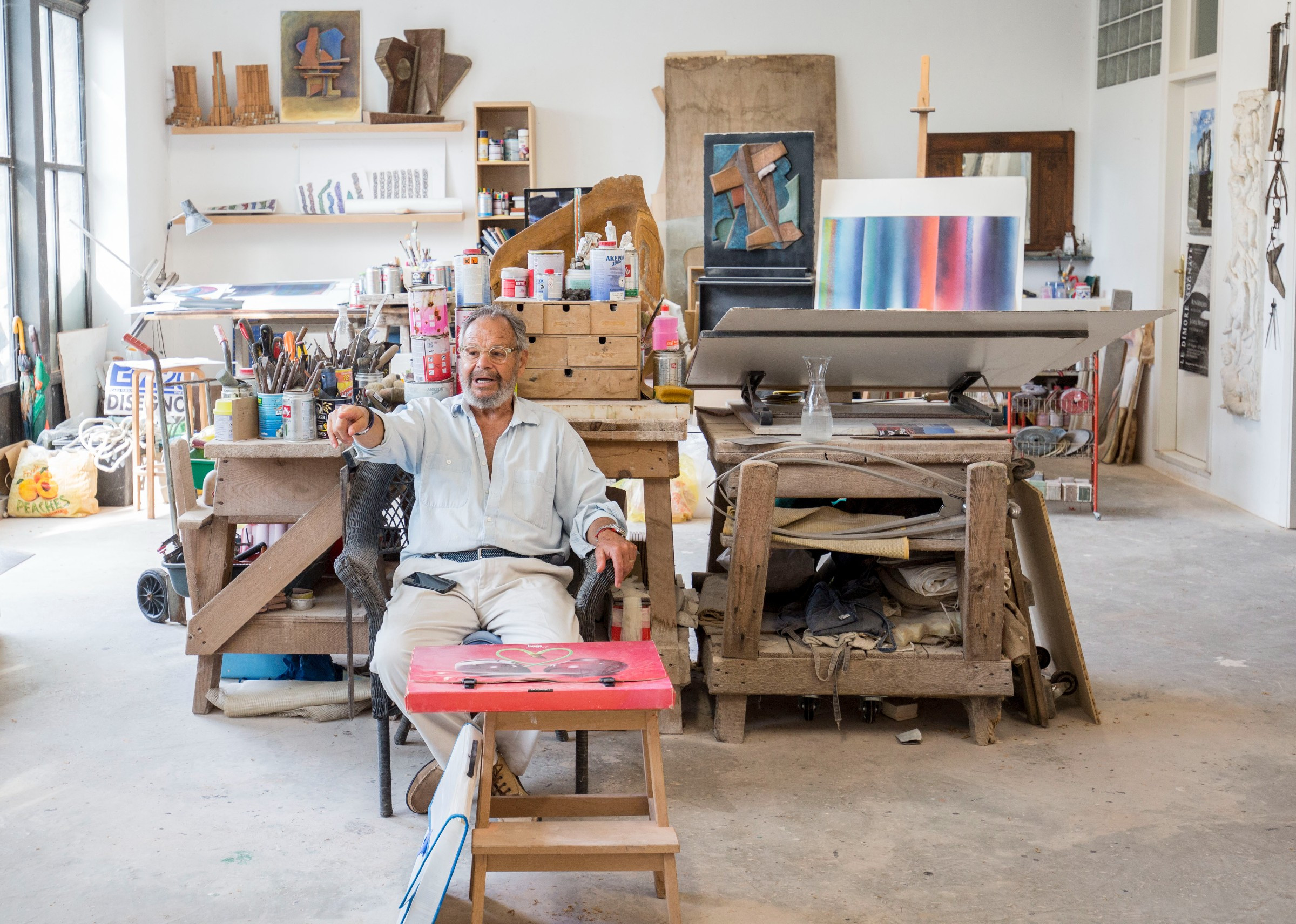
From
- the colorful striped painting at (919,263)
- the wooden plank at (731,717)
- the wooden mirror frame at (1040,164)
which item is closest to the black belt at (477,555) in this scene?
the wooden plank at (731,717)

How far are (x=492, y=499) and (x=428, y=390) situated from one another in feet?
1.34

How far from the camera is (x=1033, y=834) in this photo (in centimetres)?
280

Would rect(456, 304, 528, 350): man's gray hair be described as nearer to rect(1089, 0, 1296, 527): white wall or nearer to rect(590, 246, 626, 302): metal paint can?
rect(590, 246, 626, 302): metal paint can

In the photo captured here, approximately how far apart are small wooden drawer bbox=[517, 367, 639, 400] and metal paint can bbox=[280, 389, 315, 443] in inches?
23.3

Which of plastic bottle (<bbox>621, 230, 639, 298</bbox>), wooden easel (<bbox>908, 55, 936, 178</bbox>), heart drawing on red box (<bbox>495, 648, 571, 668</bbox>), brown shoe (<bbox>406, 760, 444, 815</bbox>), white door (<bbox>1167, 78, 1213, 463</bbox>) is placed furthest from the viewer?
white door (<bbox>1167, 78, 1213, 463</bbox>)

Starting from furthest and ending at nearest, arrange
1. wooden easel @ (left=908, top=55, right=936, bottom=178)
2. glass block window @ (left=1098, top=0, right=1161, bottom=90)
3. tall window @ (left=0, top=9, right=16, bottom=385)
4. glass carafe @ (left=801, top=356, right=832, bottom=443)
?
1. glass block window @ (left=1098, top=0, right=1161, bottom=90)
2. tall window @ (left=0, top=9, right=16, bottom=385)
3. wooden easel @ (left=908, top=55, right=936, bottom=178)
4. glass carafe @ (left=801, top=356, right=832, bottom=443)

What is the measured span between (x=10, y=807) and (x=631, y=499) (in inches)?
151

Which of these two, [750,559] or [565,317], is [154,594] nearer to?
[565,317]

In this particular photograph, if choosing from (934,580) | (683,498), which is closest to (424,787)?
(934,580)

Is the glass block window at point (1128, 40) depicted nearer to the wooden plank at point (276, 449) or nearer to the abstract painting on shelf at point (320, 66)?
the abstract painting on shelf at point (320, 66)

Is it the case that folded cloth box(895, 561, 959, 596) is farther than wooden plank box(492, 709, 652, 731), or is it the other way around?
folded cloth box(895, 561, 959, 596)

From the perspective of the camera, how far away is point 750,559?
3301mm

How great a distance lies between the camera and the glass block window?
25.1 ft

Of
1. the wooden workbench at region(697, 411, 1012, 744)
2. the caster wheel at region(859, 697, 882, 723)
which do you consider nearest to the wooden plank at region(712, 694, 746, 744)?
the wooden workbench at region(697, 411, 1012, 744)
